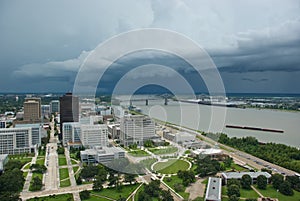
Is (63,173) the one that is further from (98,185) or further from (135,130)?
(135,130)

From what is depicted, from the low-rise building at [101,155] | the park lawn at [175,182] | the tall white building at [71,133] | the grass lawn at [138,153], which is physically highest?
the tall white building at [71,133]

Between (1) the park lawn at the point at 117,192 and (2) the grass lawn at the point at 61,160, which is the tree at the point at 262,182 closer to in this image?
(1) the park lawn at the point at 117,192

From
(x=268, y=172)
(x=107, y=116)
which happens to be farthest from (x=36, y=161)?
(x=107, y=116)

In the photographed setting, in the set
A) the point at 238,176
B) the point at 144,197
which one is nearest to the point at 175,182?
the point at 144,197

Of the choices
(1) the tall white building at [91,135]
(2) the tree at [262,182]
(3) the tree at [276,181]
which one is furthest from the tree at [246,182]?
(1) the tall white building at [91,135]

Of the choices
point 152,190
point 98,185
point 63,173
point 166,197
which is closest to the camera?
point 166,197

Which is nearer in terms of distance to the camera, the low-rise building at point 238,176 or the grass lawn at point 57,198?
the grass lawn at point 57,198

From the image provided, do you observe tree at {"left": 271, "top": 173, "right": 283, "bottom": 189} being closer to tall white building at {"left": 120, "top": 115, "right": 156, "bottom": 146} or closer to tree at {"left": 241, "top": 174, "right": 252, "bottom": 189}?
tree at {"left": 241, "top": 174, "right": 252, "bottom": 189}

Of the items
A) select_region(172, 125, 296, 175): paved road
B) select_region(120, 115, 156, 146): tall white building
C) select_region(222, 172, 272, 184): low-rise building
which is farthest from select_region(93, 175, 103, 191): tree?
select_region(120, 115, 156, 146): tall white building
